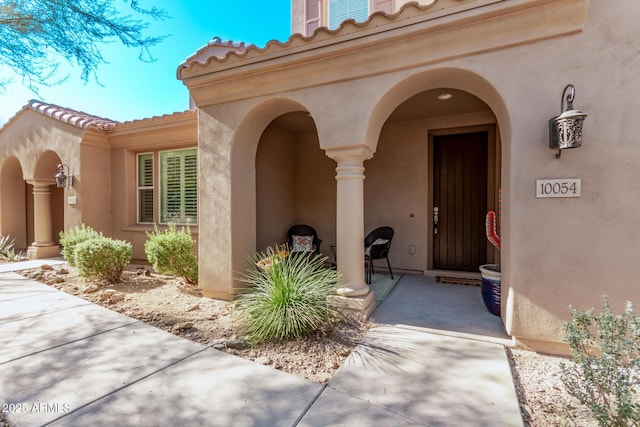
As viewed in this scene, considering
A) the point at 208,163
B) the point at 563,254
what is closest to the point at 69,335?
the point at 208,163

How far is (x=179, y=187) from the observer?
686cm

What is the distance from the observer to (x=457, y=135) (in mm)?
5539

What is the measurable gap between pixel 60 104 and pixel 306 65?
26.4 ft

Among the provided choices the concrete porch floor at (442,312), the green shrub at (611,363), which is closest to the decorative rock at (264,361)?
the concrete porch floor at (442,312)

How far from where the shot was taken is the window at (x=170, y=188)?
22.0ft

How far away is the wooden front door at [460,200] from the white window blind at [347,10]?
2.88 meters

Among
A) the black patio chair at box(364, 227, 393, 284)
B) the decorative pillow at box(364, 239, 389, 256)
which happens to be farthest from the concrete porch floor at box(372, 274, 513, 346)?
the decorative pillow at box(364, 239, 389, 256)

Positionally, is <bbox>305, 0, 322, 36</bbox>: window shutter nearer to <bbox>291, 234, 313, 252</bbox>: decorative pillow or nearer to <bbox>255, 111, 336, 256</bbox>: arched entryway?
<bbox>255, 111, 336, 256</bbox>: arched entryway

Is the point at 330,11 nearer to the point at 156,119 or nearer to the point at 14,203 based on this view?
the point at 156,119

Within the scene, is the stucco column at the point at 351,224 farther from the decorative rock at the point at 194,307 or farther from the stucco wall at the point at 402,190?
the stucco wall at the point at 402,190

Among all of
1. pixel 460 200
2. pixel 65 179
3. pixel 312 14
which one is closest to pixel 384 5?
pixel 312 14

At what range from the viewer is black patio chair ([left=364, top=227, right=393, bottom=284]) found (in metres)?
5.14

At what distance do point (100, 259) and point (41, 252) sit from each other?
4.30 meters

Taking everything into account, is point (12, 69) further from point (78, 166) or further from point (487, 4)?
point (487, 4)
